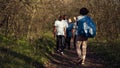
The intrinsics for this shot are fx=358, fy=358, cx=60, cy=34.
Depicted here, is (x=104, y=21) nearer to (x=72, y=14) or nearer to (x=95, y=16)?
(x=95, y=16)

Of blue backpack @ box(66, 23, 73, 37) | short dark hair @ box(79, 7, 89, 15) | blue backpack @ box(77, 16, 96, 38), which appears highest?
short dark hair @ box(79, 7, 89, 15)

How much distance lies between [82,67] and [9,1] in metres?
4.27

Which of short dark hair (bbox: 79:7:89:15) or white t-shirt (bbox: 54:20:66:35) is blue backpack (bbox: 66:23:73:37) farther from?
short dark hair (bbox: 79:7:89:15)

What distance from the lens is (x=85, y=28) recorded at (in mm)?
11719

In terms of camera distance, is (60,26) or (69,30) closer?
(60,26)

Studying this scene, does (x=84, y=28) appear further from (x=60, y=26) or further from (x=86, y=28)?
(x=60, y=26)

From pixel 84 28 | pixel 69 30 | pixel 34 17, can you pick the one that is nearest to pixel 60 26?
pixel 69 30

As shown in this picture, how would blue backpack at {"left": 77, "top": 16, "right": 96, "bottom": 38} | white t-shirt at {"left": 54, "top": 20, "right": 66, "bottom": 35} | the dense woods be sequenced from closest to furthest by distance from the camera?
blue backpack at {"left": 77, "top": 16, "right": 96, "bottom": 38}
the dense woods
white t-shirt at {"left": 54, "top": 20, "right": 66, "bottom": 35}

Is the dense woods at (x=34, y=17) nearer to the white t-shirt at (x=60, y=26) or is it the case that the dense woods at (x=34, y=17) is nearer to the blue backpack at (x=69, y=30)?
the white t-shirt at (x=60, y=26)

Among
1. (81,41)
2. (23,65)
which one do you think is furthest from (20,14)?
(23,65)

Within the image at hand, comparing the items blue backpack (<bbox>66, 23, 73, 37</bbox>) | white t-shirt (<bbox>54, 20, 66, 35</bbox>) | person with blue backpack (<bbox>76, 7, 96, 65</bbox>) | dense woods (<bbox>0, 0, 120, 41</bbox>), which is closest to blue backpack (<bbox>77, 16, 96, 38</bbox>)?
person with blue backpack (<bbox>76, 7, 96, 65</bbox>)

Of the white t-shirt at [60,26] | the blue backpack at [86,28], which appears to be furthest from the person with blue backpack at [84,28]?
the white t-shirt at [60,26]

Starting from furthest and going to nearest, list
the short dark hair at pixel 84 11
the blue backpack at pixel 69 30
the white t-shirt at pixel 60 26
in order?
1. the blue backpack at pixel 69 30
2. the white t-shirt at pixel 60 26
3. the short dark hair at pixel 84 11

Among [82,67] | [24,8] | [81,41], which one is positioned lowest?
[82,67]
